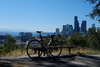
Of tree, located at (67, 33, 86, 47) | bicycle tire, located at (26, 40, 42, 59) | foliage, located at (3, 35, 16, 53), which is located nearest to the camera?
bicycle tire, located at (26, 40, 42, 59)

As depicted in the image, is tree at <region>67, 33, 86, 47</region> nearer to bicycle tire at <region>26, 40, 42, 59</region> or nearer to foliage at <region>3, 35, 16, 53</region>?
foliage at <region>3, 35, 16, 53</region>

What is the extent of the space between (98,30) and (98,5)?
9.10 metres

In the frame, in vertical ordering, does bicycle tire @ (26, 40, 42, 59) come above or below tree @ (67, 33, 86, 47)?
below

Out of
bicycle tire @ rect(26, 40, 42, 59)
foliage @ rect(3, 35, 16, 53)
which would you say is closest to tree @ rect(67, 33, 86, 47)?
foliage @ rect(3, 35, 16, 53)

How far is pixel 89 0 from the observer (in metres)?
14.4

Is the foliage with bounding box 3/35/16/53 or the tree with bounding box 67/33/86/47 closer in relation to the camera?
the foliage with bounding box 3/35/16/53

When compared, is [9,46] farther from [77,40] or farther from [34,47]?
[34,47]

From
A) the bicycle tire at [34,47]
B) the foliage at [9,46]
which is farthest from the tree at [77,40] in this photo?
the bicycle tire at [34,47]

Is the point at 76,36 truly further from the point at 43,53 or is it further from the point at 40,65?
the point at 40,65

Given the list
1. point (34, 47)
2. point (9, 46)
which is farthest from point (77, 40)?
point (34, 47)

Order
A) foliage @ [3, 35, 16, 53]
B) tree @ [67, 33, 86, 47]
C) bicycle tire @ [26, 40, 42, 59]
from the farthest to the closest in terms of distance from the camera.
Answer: tree @ [67, 33, 86, 47], foliage @ [3, 35, 16, 53], bicycle tire @ [26, 40, 42, 59]

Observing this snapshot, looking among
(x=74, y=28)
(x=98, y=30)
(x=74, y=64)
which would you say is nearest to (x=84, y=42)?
(x=98, y=30)

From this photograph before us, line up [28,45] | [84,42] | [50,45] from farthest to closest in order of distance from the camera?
[84,42]
[50,45]
[28,45]

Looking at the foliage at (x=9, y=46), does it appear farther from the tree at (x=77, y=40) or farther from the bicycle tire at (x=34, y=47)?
the bicycle tire at (x=34, y=47)
